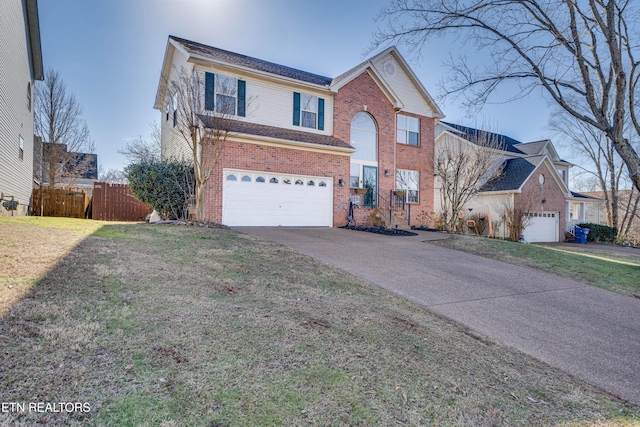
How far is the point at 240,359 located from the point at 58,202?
62.3 feet

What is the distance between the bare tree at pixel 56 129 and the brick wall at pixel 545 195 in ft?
93.5

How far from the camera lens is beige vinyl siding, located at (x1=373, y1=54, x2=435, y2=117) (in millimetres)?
17594

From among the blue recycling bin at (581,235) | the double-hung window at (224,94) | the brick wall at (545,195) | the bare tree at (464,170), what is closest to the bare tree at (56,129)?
the double-hung window at (224,94)

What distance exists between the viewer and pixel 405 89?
1817 centimetres

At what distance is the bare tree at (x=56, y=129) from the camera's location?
2122cm

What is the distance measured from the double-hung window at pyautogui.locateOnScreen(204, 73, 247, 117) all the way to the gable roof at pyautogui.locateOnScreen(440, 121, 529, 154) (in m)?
11.2

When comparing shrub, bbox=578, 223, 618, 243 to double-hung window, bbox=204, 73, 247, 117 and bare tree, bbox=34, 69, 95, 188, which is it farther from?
bare tree, bbox=34, 69, 95, 188

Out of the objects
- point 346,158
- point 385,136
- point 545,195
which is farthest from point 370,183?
point 545,195

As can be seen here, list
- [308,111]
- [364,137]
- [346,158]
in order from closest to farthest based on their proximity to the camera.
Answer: [346,158] → [308,111] → [364,137]

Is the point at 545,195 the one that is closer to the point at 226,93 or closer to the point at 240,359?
the point at 226,93

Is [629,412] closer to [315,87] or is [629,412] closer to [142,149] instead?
[315,87]

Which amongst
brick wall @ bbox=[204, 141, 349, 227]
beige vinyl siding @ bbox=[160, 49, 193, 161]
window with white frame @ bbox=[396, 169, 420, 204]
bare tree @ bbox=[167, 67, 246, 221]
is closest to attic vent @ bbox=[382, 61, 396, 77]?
window with white frame @ bbox=[396, 169, 420, 204]

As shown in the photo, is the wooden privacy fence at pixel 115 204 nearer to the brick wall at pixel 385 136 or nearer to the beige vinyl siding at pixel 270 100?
the beige vinyl siding at pixel 270 100

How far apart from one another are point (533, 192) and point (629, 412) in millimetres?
21441
